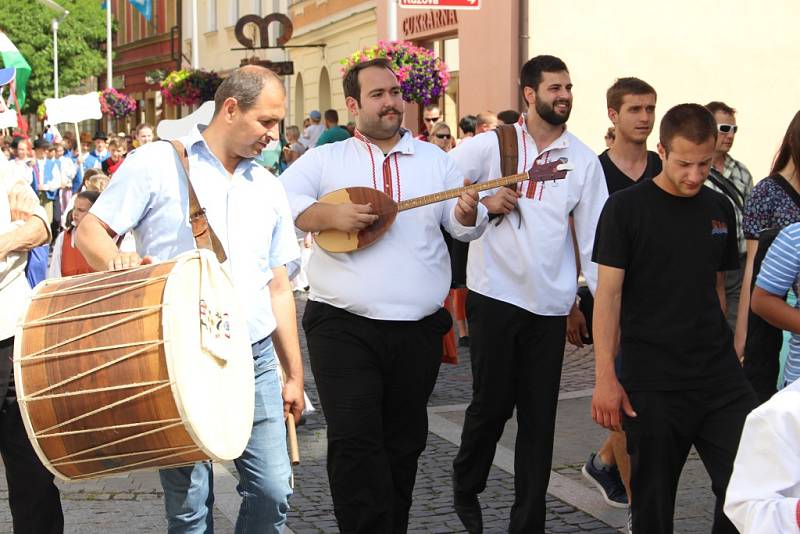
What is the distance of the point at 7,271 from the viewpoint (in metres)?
4.81

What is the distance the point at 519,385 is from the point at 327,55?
26099 mm

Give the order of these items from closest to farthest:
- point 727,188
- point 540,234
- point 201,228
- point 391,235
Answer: point 201,228
point 391,235
point 540,234
point 727,188

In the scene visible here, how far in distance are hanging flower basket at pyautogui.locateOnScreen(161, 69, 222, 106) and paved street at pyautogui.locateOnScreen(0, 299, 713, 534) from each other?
67.9ft

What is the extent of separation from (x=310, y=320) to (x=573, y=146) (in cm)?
146

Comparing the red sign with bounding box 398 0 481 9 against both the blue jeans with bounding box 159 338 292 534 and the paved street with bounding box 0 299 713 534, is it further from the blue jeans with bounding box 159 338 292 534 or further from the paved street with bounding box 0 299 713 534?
the blue jeans with bounding box 159 338 292 534

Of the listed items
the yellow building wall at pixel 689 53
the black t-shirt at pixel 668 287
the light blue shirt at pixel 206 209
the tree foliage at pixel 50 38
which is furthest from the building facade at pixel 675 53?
the tree foliage at pixel 50 38

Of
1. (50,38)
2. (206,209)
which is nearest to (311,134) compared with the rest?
(206,209)

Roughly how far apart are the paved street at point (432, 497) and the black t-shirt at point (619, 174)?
148 cm

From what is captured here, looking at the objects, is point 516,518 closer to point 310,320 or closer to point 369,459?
point 369,459

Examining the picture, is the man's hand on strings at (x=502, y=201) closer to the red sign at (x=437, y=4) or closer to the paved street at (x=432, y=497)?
the paved street at (x=432, y=497)

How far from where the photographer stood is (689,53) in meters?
19.4

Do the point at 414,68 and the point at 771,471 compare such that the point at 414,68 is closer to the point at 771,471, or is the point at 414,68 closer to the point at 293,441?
the point at 293,441

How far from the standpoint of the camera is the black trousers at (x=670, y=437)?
15.9ft

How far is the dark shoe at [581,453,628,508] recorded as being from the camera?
21.1 ft
